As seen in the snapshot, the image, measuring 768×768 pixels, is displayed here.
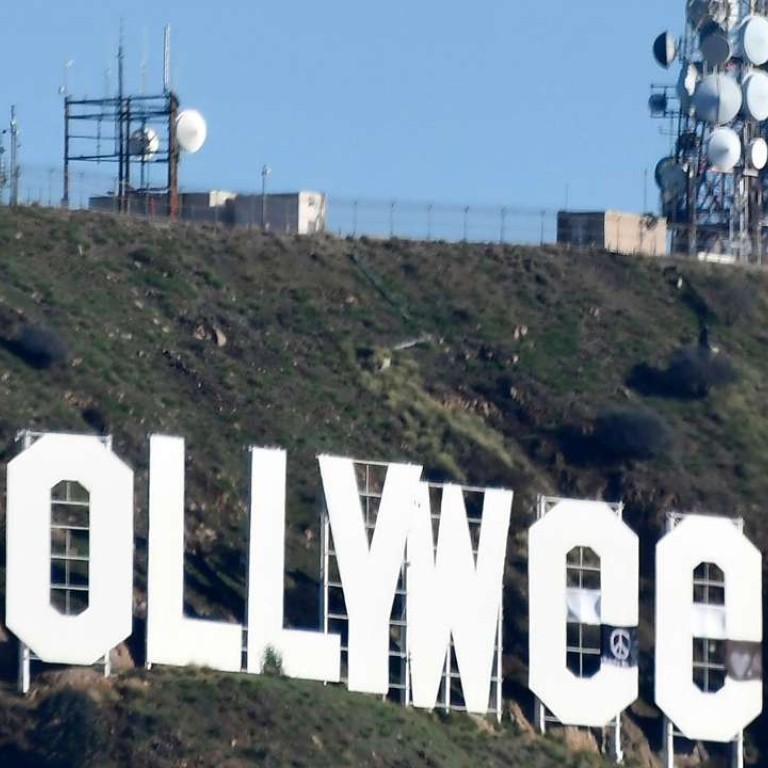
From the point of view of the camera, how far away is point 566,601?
5847 centimetres

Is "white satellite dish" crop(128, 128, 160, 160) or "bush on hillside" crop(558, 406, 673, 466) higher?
"white satellite dish" crop(128, 128, 160, 160)

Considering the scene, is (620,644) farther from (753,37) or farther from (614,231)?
(753,37)

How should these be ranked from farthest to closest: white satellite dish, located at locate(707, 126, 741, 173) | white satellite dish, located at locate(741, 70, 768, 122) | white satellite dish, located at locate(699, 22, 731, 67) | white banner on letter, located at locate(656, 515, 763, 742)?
white satellite dish, located at locate(699, 22, 731, 67) → white satellite dish, located at locate(741, 70, 768, 122) → white satellite dish, located at locate(707, 126, 741, 173) → white banner on letter, located at locate(656, 515, 763, 742)

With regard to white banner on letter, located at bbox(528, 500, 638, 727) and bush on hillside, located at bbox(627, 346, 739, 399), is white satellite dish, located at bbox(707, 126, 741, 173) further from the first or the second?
white banner on letter, located at bbox(528, 500, 638, 727)

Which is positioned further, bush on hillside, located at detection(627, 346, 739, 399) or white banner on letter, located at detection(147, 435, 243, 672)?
bush on hillside, located at detection(627, 346, 739, 399)

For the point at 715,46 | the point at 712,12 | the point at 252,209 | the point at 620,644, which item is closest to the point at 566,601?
the point at 620,644

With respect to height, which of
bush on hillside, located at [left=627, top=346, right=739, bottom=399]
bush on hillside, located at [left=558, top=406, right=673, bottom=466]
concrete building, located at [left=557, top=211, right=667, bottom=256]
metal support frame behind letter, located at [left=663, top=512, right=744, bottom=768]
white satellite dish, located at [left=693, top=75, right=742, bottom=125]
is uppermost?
white satellite dish, located at [left=693, top=75, right=742, bottom=125]

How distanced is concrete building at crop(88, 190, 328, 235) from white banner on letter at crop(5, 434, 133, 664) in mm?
22986

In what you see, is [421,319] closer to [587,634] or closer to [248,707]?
[587,634]

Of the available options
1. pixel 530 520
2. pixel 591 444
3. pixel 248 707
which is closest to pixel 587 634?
pixel 530 520

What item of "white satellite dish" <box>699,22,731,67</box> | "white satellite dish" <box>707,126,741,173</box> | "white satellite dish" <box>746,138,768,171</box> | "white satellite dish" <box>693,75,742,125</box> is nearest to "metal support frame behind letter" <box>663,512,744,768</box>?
"white satellite dish" <box>707,126,741,173</box>

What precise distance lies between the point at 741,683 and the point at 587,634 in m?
3.85

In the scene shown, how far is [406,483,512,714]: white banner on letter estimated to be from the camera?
56.3 meters

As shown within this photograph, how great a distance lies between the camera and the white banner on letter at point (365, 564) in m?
55.3
